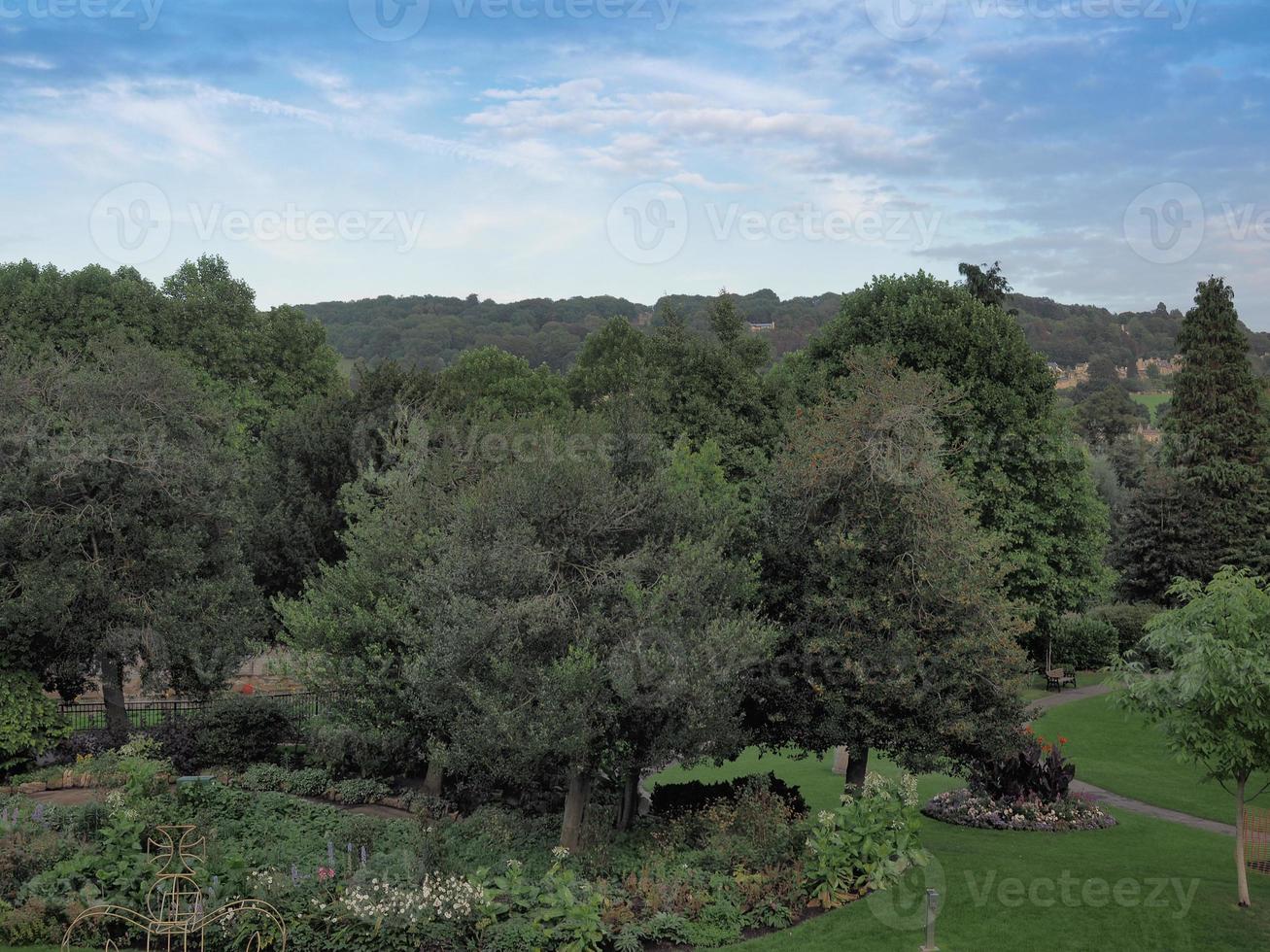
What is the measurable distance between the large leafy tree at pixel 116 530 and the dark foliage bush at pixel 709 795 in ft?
41.8

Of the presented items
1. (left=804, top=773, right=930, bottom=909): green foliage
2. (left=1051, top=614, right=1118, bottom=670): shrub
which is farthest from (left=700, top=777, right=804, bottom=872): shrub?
(left=1051, top=614, right=1118, bottom=670): shrub

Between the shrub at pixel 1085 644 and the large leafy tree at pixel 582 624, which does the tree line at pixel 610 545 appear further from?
the shrub at pixel 1085 644

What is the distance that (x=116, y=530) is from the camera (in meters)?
25.8

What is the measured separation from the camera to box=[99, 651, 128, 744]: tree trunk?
26.7 m

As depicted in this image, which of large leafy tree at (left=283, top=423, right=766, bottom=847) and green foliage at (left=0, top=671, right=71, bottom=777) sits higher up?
large leafy tree at (left=283, top=423, right=766, bottom=847)

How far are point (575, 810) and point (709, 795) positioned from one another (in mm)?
3275

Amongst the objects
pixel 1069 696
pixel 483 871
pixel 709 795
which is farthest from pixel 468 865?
pixel 1069 696

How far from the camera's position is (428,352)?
9719cm

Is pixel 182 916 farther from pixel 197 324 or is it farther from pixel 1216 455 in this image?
pixel 1216 455

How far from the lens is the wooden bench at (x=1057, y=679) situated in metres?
38.9

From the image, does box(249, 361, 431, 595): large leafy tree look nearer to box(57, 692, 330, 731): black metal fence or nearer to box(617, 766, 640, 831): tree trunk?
box(57, 692, 330, 731): black metal fence

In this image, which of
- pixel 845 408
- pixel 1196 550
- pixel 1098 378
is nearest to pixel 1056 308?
pixel 1098 378

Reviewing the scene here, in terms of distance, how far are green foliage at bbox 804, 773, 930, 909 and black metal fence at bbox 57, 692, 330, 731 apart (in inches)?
568

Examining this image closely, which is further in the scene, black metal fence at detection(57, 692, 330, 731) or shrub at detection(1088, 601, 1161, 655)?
shrub at detection(1088, 601, 1161, 655)
